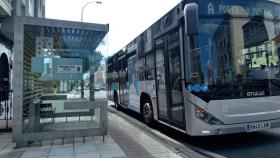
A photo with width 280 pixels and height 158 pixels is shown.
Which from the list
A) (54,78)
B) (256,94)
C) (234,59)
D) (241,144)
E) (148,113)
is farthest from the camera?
(148,113)

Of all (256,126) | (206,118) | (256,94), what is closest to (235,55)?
(256,94)

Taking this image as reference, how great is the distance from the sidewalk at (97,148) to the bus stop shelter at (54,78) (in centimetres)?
27

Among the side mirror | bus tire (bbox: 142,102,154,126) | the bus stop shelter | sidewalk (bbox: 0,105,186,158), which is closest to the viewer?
the side mirror

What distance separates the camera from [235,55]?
19.6ft

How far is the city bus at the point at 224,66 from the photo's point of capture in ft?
19.1

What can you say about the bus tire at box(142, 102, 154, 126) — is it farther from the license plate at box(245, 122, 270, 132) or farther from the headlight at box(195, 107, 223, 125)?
the license plate at box(245, 122, 270, 132)

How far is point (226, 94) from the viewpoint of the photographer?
5.85m

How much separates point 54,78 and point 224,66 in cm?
402

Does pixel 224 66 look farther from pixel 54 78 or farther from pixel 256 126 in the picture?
pixel 54 78

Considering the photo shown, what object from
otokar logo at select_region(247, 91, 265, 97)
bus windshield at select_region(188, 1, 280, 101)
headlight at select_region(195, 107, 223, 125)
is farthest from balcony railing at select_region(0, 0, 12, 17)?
otokar logo at select_region(247, 91, 265, 97)

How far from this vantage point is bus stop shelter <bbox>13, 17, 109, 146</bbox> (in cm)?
633

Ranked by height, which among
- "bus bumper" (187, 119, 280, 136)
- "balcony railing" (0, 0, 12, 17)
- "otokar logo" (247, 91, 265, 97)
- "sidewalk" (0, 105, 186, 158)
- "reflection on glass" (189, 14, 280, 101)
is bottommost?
"sidewalk" (0, 105, 186, 158)

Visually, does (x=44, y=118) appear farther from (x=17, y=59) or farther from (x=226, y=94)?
(x=226, y=94)

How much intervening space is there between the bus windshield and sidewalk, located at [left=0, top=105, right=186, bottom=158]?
164 centimetres
